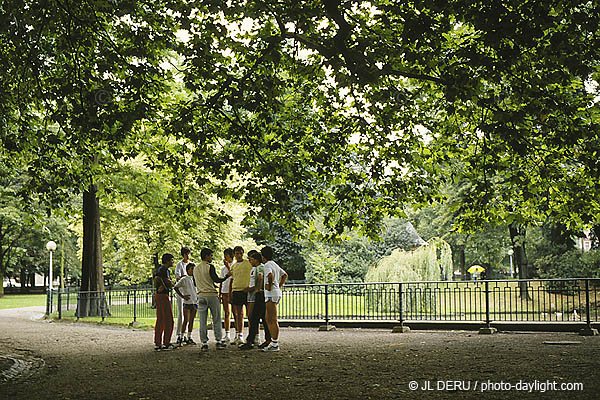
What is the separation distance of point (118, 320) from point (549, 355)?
17.1 metres

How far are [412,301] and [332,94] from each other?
9045mm

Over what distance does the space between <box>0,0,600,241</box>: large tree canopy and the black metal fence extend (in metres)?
3.67

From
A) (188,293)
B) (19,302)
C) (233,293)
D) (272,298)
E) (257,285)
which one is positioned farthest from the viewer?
(19,302)

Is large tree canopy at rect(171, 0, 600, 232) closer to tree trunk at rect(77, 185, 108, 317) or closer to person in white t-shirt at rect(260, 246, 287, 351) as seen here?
person in white t-shirt at rect(260, 246, 287, 351)

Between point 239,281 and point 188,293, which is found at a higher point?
point 239,281

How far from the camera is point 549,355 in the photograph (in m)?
11.7

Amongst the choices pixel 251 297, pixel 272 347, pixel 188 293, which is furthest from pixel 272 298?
pixel 188 293

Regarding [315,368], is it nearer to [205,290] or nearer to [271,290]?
[271,290]

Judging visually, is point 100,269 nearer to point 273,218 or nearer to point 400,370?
point 273,218

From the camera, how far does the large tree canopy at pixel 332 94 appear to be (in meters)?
10.2

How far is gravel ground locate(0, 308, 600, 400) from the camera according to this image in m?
8.33

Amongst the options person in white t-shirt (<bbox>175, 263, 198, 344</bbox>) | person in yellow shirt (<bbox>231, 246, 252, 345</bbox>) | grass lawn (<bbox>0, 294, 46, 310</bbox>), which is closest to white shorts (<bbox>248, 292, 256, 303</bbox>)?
person in yellow shirt (<bbox>231, 246, 252, 345</bbox>)

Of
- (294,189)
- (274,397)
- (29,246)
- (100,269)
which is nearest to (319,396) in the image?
(274,397)

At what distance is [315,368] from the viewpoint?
416 inches
